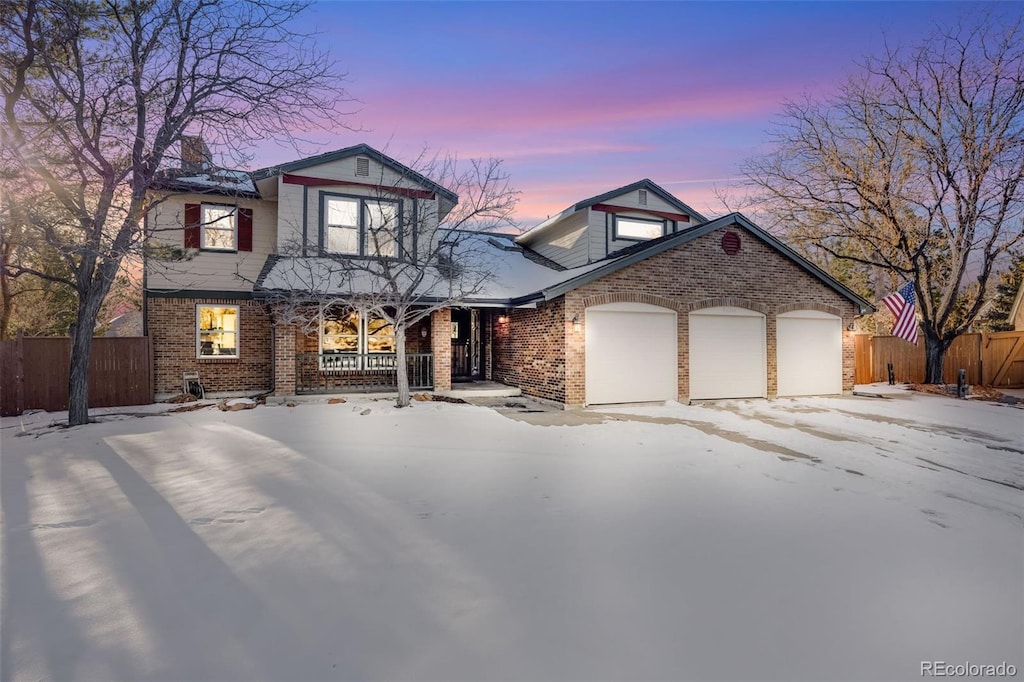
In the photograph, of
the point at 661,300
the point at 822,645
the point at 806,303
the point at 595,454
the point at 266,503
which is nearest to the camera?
the point at 822,645

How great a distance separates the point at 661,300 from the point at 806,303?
194 inches

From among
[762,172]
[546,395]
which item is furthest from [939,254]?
[546,395]

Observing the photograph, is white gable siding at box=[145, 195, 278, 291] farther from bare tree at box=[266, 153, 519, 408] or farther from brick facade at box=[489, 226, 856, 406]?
brick facade at box=[489, 226, 856, 406]

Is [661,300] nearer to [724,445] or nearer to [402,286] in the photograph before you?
[724,445]

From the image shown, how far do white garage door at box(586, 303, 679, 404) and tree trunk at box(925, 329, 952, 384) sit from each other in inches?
440

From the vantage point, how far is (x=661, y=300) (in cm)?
1254

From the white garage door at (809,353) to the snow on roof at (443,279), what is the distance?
587 cm

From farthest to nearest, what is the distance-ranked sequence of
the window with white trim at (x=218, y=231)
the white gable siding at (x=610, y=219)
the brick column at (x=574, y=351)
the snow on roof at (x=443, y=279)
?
the white gable siding at (x=610, y=219) → the window with white trim at (x=218, y=231) → the snow on roof at (x=443, y=279) → the brick column at (x=574, y=351)

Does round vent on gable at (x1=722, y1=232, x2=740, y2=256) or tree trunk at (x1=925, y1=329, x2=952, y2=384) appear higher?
round vent on gable at (x1=722, y1=232, x2=740, y2=256)

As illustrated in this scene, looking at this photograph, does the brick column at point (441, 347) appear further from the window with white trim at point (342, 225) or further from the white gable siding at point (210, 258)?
the white gable siding at point (210, 258)

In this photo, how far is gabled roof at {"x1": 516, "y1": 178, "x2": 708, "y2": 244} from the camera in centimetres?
1523

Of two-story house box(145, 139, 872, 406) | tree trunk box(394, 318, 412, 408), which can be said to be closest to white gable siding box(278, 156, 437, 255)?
two-story house box(145, 139, 872, 406)

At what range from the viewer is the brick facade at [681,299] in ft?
39.1

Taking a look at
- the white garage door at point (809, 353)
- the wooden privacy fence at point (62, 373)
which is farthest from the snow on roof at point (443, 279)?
the white garage door at point (809, 353)
